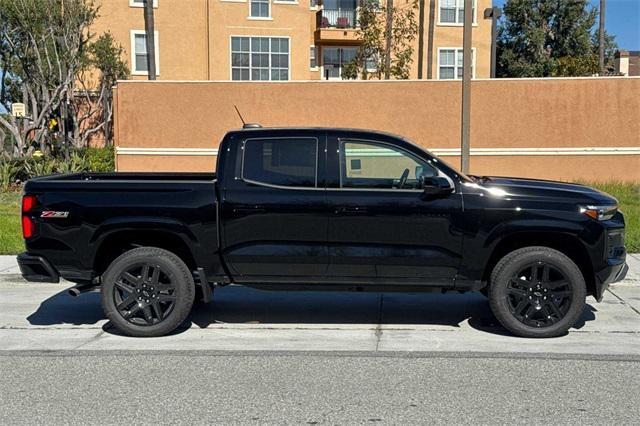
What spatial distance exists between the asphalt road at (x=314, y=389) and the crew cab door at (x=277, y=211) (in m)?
0.85

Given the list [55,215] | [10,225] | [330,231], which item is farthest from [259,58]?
[330,231]

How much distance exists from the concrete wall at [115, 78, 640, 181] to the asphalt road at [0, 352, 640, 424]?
523 inches

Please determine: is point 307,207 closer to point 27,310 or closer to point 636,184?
point 27,310

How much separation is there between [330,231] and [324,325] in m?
1.21

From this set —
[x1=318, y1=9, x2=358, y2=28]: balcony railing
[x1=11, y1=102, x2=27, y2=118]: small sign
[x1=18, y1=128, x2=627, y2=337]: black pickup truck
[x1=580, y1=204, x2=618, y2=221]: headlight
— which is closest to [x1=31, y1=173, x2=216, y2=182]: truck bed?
[x1=18, y1=128, x2=627, y2=337]: black pickup truck

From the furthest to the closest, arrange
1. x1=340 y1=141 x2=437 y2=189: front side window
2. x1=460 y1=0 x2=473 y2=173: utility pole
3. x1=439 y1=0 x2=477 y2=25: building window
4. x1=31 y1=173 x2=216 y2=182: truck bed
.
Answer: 1. x1=439 y1=0 x2=477 y2=25: building window
2. x1=460 y1=0 x2=473 y2=173: utility pole
3. x1=31 y1=173 x2=216 y2=182: truck bed
4. x1=340 y1=141 x2=437 y2=189: front side window

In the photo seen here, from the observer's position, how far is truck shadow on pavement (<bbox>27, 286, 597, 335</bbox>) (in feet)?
23.5

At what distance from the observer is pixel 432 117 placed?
1855 centimetres

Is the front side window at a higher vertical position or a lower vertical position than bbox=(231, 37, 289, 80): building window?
lower

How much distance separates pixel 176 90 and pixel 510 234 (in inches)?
569

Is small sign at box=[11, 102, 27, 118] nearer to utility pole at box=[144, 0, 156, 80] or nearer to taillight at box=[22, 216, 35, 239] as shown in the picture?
utility pole at box=[144, 0, 156, 80]

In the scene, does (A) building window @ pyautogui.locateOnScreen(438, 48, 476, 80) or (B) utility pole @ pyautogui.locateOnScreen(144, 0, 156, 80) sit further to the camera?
(A) building window @ pyautogui.locateOnScreen(438, 48, 476, 80)

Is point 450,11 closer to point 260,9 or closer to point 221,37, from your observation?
point 260,9

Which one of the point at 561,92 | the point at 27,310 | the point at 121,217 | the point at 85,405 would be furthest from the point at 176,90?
the point at 85,405
